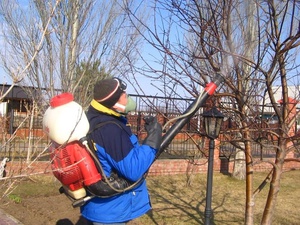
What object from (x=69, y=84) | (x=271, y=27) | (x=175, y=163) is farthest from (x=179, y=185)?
(x=271, y=27)

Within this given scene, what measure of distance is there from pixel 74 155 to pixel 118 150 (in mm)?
261

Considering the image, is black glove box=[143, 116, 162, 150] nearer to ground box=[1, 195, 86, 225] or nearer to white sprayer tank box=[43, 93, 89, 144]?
white sprayer tank box=[43, 93, 89, 144]

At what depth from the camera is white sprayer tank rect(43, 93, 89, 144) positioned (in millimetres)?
2318

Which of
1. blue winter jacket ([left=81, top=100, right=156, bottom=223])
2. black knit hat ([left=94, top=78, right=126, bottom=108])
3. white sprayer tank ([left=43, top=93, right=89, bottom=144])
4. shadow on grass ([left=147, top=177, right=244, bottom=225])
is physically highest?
black knit hat ([left=94, top=78, right=126, bottom=108])

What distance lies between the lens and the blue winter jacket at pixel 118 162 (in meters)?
2.40

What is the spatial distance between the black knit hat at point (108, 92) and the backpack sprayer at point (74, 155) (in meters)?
0.20

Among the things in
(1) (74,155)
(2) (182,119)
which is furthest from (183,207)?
(1) (74,155)

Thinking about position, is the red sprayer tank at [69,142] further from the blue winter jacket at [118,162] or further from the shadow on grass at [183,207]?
the shadow on grass at [183,207]

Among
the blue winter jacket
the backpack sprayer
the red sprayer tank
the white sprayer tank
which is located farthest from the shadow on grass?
the white sprayer tank

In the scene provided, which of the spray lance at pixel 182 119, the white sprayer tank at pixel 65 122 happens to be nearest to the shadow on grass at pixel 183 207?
the spray lance at pixel 182 119

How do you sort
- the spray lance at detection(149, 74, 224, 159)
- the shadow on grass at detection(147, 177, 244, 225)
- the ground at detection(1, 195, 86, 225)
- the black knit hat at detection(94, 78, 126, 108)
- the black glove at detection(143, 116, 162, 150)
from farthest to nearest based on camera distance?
the shadow on grass at detection(147, 177, 244, 225) → the ground at detection(1, 195, 86, 225) → the spray lance at detection(149, 74, 224, 159) → the black knit hat at detection(94, 78, 126, 108) → the black glove at detection(143, 116, 162, 150)

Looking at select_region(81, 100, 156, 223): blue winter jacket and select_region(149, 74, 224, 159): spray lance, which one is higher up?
select_region(149, 74, 224, 159): spray lance

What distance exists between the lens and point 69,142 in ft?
7.76

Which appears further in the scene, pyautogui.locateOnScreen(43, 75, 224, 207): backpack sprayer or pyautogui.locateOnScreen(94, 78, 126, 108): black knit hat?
pyautogui.locateOnScreen(94, 78, 126, 108): black knit hat
